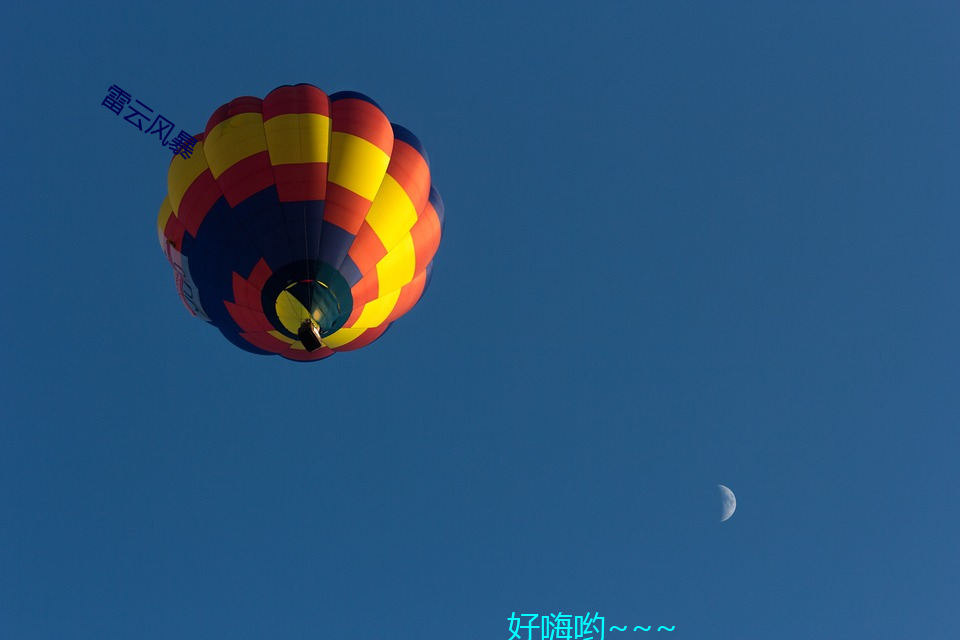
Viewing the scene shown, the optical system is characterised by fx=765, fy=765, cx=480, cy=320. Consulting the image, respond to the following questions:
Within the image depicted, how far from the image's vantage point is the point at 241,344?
41.1ft

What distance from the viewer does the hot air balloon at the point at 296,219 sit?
10.9 metres

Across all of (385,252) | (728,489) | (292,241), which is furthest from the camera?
(728,489)

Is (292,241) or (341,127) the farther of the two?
(341,127)

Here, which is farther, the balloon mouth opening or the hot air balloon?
the hot air balloon

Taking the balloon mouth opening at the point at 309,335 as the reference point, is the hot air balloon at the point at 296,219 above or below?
above

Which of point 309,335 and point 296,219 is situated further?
point 296,219

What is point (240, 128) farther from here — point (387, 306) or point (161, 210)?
point (387, 306)

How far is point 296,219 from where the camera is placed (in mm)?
10961

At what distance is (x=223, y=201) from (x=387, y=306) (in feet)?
9.84

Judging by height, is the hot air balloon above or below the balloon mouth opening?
above

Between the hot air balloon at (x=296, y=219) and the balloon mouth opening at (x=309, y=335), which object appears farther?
the hot air balloon at (x=296, y=219)

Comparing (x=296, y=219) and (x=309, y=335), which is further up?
(x=296, y=219)

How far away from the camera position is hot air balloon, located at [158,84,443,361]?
35.8 feet

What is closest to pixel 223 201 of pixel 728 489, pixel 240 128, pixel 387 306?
pixel 240 128
